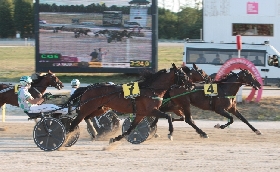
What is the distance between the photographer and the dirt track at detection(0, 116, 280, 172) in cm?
1119

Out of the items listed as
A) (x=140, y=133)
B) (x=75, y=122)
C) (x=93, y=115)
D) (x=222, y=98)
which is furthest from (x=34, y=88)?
(x=222, y=98)

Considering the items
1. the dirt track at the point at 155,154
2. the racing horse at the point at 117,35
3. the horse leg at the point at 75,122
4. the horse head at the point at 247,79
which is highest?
the racing horse at the point at 117,35

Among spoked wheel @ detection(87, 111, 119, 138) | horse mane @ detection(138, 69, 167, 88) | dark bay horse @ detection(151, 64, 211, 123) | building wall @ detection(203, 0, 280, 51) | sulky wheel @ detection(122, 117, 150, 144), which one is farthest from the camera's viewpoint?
building wall @ detection(203, 0, 280, 51)

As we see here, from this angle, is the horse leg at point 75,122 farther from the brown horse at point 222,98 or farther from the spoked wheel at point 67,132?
the brown horse at point 222,98

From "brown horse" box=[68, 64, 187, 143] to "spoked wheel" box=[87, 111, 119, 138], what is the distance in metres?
1.29

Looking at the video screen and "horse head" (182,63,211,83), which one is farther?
the video screen

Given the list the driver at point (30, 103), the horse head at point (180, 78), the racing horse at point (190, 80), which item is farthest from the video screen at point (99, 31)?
the driver at point (30, 103)

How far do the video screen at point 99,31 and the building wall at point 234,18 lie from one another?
427cm

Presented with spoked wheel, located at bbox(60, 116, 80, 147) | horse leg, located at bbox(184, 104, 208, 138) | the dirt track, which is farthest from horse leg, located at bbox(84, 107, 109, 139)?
horse leg, located at bbox(184, 104, 208, 138)

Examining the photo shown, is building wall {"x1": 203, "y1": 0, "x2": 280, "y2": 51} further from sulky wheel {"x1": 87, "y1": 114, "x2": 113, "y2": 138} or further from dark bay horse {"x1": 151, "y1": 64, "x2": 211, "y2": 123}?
sulky wheel {"x1": 87, "y1": 114, "x2": 113, "y2": 138}

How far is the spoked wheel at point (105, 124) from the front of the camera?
48.3 ft

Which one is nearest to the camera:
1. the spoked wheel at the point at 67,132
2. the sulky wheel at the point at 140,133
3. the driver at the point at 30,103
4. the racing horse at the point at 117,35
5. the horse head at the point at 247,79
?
the driver at the point at 30,103

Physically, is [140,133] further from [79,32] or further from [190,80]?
[79,32]

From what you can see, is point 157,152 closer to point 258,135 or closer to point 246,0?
point 258,135
